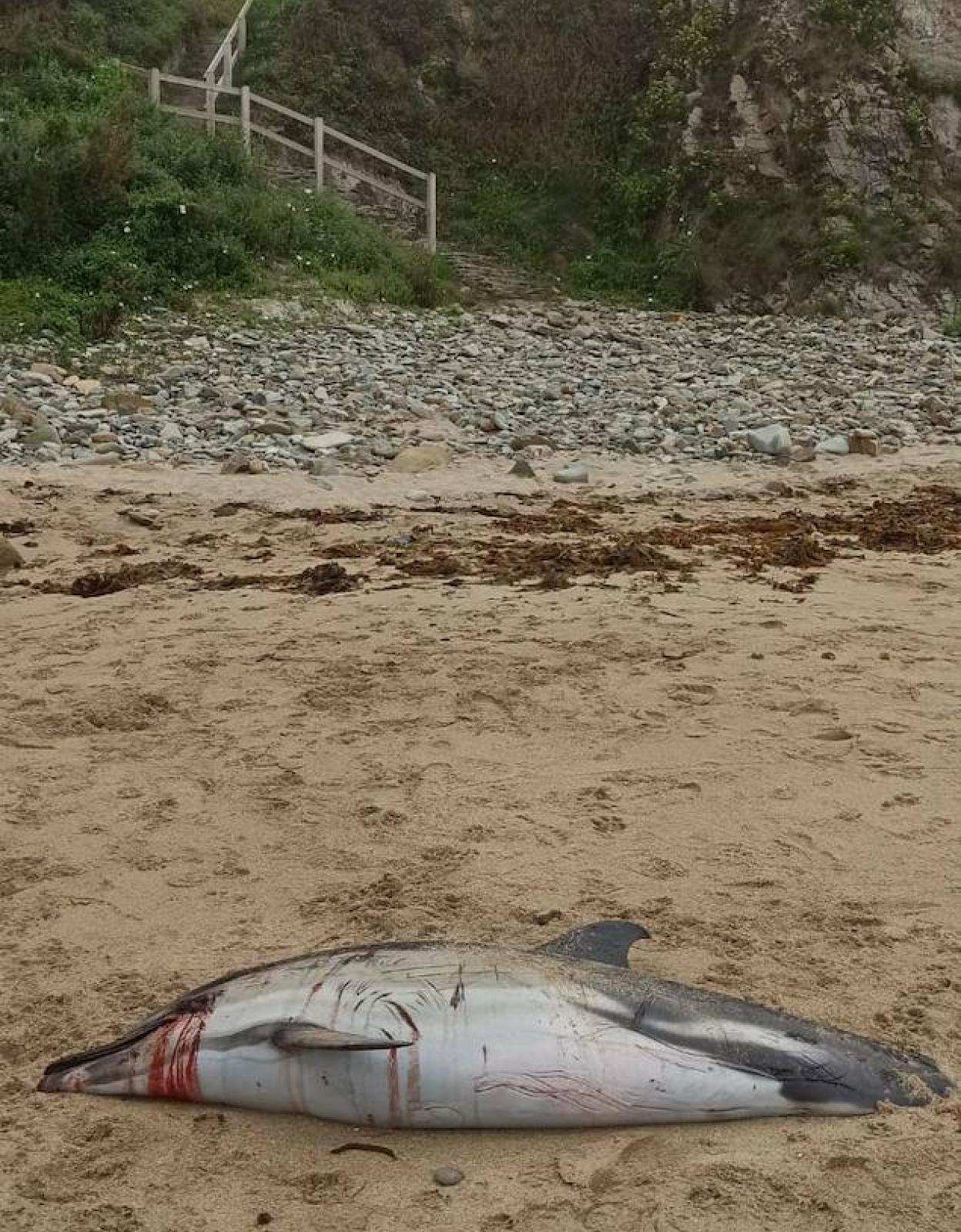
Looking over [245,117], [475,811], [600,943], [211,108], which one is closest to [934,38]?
[245,117]

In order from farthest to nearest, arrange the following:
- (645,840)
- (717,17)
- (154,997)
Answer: (717,17) → (645,840) → (154,997)

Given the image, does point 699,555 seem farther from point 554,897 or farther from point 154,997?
point 154,997

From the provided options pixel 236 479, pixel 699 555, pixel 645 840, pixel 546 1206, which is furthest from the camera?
pixel 236 479

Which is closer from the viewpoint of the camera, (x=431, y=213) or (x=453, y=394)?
(x=453, y=394)

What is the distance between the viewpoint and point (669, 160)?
22.1m

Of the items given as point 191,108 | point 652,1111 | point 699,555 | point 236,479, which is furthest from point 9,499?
point 191,108

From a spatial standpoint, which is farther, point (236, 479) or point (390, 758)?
point (236, 479)

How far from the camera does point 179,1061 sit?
2.96 meters

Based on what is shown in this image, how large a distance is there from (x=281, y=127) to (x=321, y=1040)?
71.7 ft

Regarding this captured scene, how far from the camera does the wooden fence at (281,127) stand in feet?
65.5

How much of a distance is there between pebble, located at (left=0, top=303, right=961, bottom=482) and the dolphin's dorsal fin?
7007 millimetres

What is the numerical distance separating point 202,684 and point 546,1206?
11.6ft

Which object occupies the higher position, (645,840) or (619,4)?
(619,4)

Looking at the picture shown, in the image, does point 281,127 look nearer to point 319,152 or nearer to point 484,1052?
point 319,152
